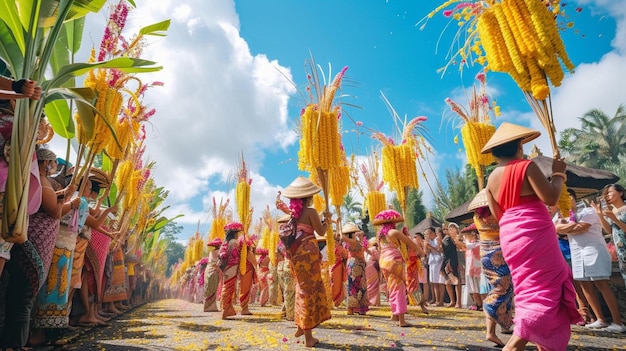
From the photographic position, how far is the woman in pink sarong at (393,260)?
236 inches

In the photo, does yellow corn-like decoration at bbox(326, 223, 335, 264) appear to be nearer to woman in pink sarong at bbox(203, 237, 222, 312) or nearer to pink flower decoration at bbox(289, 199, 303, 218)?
pink flower decoration at bbox(289, 199, 303, 218)

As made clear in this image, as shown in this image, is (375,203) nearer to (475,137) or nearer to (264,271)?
(475,137)

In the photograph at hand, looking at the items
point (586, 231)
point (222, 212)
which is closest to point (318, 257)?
point (586, 231)

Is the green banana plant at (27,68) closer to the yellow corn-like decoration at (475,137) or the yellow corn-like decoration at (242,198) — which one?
the yellow corn-like decoration at (242,198)

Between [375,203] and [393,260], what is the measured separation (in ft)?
9.96

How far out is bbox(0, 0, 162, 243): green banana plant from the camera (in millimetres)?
2506

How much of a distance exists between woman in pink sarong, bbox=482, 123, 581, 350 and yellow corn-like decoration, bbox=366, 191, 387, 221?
243 inches

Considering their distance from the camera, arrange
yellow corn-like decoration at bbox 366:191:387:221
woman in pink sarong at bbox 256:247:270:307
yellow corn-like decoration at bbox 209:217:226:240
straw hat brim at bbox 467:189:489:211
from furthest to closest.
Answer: yellow corn-like decoration at bbox 209:217:226:240, woman in pink sarong at bbox 256:247:270:307, yellow corn-like decoration at bbox 366:191:387:221, straw hat brim at bbox 467:189:489:211

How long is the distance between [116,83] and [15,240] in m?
2.74

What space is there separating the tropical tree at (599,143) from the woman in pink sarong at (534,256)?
40607mm

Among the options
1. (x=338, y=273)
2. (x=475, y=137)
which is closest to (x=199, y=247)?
(x=338, y=273)

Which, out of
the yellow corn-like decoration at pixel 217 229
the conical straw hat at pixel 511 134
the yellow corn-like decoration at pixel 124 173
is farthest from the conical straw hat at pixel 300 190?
the yellow corn-like decoration at pixel 217 229

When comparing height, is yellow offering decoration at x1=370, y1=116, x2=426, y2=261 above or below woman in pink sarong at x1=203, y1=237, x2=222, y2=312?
above

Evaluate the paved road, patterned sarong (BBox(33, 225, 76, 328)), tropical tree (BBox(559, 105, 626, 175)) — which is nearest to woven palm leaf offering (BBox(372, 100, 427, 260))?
the paved road
